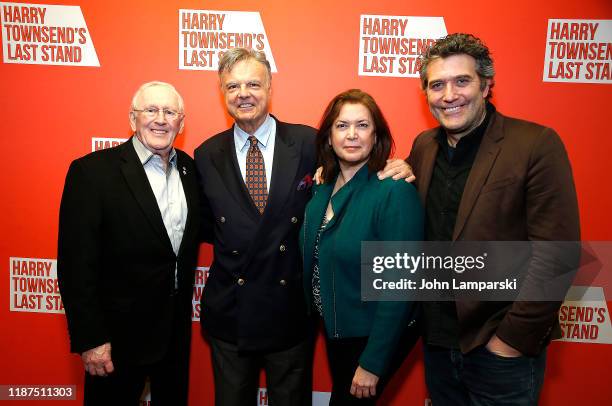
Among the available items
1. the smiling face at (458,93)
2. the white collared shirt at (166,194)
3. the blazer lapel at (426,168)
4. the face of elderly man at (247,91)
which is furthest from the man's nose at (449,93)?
the white collared shirt at (166,194)

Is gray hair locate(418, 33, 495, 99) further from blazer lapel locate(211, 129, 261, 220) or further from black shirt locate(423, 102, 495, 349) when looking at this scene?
blazer lapel locate(211, 129, 261, 220)

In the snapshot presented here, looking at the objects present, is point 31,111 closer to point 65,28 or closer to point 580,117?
point 65,28

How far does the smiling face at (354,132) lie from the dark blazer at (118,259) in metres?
0.72

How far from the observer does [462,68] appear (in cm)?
159

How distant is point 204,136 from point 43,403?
1.89m

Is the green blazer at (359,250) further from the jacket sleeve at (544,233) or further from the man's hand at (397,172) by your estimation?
the jacket sleeve at (544,233)

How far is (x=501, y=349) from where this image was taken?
1520 millimetres

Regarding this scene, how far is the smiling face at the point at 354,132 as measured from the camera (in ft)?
5.48

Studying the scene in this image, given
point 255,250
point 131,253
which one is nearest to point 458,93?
point 255,250

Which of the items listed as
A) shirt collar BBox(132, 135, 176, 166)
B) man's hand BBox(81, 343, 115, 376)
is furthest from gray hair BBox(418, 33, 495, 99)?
man's hand BBox(81, 343, 115, 376)

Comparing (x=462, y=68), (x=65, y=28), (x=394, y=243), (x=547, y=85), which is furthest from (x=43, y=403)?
(x=547, y=85)

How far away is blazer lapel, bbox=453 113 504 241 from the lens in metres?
1.51

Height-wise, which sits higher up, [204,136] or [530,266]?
[204,136]

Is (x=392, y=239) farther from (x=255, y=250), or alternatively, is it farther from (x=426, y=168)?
(x=255, y=250)
